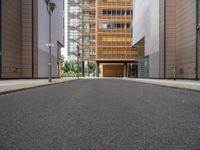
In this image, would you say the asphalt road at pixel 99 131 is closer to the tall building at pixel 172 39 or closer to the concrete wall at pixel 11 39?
the tall building at pixel 172 39

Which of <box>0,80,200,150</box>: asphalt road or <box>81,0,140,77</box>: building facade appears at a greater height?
<box>81,0,140,77</box>: building facade

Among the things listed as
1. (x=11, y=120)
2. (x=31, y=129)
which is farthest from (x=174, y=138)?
(x=11, y=120)

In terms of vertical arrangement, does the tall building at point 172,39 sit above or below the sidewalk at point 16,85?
above

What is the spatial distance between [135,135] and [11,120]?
2897mm

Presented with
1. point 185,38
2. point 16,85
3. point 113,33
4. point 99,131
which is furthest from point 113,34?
point 99,131

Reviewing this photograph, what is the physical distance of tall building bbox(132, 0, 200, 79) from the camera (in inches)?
1610

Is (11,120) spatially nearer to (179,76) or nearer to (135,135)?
(135,135)

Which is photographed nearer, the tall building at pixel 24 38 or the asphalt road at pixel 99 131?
the asphalt road at pixel 99 131

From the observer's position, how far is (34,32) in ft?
158

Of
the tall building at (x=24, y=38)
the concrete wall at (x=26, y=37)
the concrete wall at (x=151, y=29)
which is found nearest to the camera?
the tall building at (x=24, y=38)

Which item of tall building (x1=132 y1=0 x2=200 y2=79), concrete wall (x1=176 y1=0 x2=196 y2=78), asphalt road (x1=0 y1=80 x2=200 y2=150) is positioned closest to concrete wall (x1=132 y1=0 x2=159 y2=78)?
tall building (x1=132 y1=0 x2=200 y2=79)

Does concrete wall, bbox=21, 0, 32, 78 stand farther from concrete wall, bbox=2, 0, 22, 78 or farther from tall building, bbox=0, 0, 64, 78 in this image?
concrete wall, bbox=2, 0, 22, 78

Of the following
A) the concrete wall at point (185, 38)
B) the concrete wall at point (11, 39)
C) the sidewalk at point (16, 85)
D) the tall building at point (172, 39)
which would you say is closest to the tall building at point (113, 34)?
the tall building at point (172, 39)

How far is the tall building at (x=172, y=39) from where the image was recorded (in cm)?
4088
